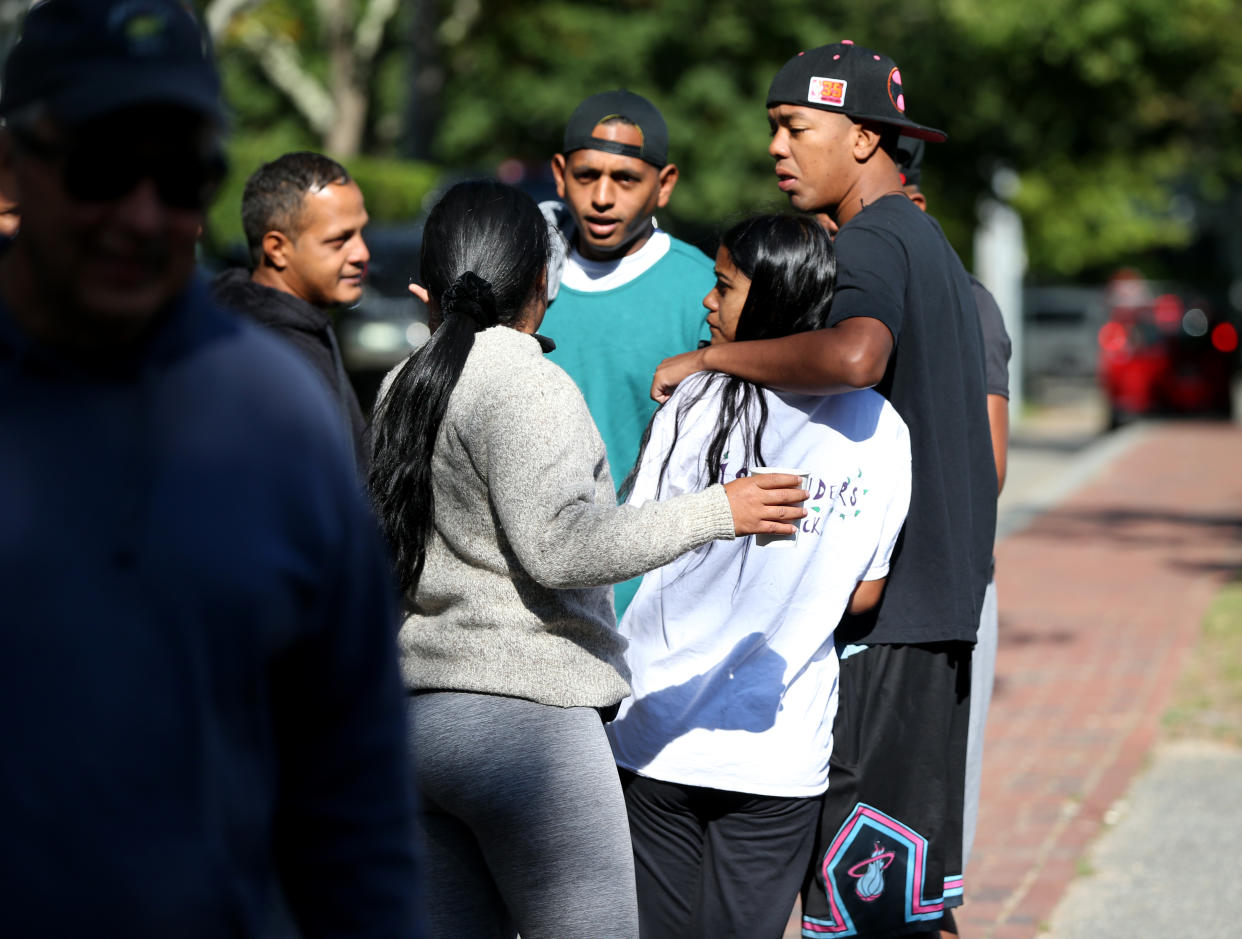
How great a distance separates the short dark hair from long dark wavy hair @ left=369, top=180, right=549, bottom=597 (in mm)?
1096

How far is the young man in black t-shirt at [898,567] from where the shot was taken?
317 centimetres

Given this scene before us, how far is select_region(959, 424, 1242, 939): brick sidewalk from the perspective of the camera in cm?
553

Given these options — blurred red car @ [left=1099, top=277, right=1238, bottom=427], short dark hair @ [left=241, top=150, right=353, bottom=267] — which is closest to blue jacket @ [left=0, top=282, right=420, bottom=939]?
short dark hair @ [left=241, top=150, right=353, bottom=267]

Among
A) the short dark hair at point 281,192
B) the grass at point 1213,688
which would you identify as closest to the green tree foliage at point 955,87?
the short dark hair at point 281,192

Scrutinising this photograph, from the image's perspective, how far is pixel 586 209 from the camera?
398 centimetres

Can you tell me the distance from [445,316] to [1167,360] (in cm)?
2246

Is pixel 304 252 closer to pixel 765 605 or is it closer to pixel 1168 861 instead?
pixel 765 605

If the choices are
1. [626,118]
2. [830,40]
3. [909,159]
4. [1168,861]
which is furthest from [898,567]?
[830,40]

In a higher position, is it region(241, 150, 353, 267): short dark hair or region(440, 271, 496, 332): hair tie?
region(241, 150, 353, 267): short dark hair

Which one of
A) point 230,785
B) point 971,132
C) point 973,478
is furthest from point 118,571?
point 971,132

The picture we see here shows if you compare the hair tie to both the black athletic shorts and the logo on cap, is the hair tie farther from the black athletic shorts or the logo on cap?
the black athletic shorts

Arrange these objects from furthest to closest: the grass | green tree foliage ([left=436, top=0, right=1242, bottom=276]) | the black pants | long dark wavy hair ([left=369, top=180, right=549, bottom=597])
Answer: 1. green tree foliage ([left=436, top=0, right=1242, bottom=276])
2. the grass
3. the black pants
4. long dark wavy hair ([left=369, top=180, right=549, bottom=597])

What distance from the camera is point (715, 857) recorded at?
3035mm

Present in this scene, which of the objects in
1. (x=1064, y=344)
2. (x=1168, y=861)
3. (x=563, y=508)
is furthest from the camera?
(x=1064, y=344)
